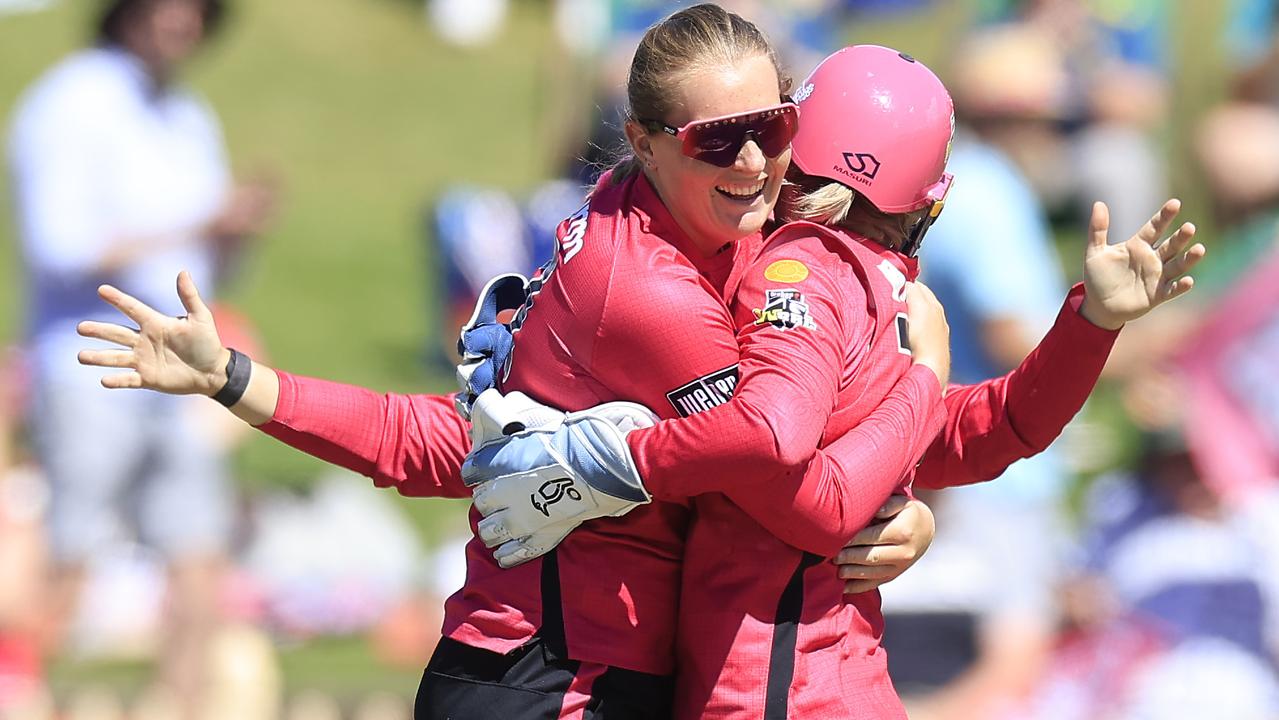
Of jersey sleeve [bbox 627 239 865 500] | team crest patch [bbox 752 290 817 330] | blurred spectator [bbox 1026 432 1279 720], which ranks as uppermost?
team crest patch [bbox 752 290 817 330]

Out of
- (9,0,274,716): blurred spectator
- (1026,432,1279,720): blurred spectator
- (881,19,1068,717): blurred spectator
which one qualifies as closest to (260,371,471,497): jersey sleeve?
(881,19,1068,717): blurred spectator

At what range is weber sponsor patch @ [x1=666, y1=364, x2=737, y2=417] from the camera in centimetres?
245

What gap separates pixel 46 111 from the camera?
5.74 metres

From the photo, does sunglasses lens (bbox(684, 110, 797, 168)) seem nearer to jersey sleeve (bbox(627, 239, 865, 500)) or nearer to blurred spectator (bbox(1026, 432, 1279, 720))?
jersey sleeve (bbox(627, 239, 865, 500))

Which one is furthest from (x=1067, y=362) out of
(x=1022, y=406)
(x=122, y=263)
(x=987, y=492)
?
(x=122, y=263)

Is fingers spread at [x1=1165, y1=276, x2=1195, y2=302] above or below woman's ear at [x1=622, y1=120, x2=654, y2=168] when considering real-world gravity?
below

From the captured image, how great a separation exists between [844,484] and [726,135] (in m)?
0.51

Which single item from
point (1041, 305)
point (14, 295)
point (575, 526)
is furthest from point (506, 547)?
point (14, 295)

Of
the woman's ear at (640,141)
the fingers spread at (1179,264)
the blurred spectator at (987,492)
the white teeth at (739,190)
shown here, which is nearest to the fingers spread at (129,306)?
the woman's ear at (640,141)

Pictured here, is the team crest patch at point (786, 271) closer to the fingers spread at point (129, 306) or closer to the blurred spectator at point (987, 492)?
the fingers spread at point (129, 306)

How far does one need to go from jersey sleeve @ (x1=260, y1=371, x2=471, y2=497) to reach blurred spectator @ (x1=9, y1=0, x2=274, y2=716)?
314 cm

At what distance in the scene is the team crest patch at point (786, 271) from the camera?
8.18 feet

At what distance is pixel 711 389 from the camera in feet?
8.04

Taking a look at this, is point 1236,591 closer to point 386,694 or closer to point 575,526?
point 386,694
